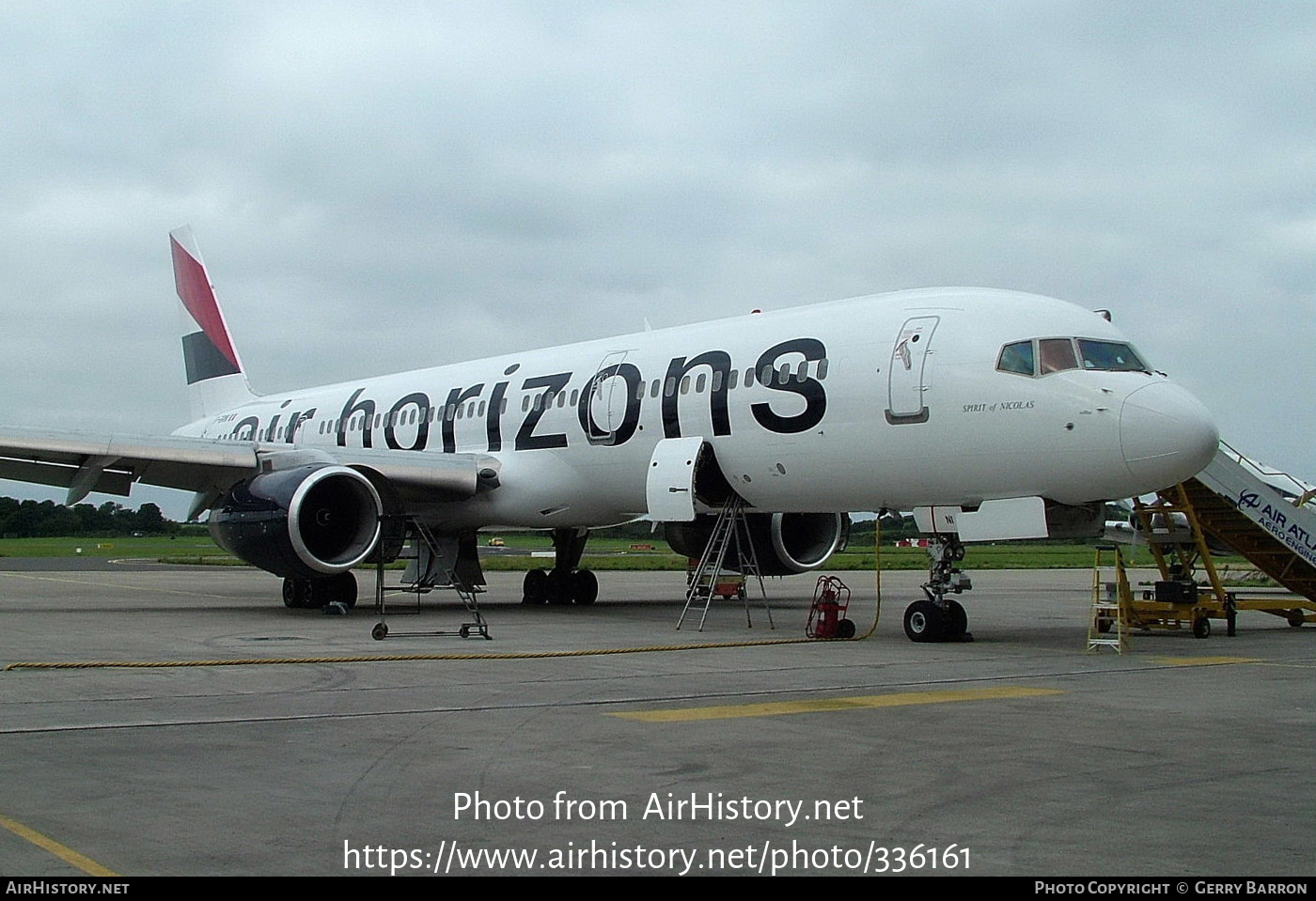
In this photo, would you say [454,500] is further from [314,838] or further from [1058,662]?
[314,838]

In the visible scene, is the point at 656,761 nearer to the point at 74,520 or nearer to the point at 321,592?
the point at 321,592

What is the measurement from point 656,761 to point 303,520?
11.7m

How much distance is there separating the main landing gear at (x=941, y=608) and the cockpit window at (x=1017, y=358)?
2122 mm

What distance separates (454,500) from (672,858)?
15783 millimetres

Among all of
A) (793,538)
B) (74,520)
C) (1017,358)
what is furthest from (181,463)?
(74,520)

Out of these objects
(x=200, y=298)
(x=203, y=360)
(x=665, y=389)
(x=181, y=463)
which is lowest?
(x=181, y=463)

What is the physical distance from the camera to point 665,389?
17.6m

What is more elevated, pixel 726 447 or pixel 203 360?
pixel 203 360

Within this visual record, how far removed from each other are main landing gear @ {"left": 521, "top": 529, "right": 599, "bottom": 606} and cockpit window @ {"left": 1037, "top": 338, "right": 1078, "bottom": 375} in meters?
10.6

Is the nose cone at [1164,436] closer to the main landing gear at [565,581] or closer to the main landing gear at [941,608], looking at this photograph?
the main landing gear at [941,608]

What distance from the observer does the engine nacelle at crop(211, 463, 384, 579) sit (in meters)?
17.3

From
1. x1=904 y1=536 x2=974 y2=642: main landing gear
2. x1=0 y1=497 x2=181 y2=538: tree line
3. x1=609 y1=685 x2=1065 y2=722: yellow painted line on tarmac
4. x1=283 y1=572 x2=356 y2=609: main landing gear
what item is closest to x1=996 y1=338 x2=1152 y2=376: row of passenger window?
x1=904 y1=536 x2=974 y2=642: main landing gear

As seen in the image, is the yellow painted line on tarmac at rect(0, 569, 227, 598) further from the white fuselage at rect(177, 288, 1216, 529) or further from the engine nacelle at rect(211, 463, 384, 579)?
the white fuselage at rect(177, 288, 1216, 529)

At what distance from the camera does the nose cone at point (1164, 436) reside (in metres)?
12.8
